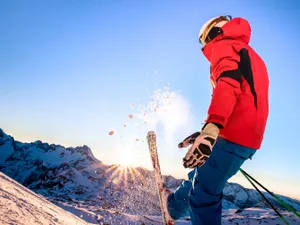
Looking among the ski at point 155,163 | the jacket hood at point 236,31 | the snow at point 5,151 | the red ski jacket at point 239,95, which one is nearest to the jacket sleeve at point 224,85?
the red ski jacket at point 239,95

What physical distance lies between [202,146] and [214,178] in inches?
17.3

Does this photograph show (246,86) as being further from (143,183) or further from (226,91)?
(143,183)

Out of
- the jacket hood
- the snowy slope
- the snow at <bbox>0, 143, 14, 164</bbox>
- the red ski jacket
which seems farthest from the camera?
the snow at <bbox>0, 143, 14, 164</bbox>

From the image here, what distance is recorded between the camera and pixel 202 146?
2.43m

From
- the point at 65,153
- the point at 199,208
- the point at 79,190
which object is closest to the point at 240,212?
the point at 199,208

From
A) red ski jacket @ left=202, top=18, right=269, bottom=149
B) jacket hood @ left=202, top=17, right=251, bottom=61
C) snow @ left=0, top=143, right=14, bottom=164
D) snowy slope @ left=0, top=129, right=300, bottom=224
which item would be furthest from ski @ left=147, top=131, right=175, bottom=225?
snow @ left=0, top=143, right=14, bottom=164

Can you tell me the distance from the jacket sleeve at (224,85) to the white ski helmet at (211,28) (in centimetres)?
34

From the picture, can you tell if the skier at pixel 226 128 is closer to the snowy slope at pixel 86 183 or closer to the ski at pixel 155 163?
the ski at pixel 155 163

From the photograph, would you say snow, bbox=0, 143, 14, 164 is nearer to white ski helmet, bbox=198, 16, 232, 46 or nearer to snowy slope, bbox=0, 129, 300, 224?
snowy slope, bbox=0, 129, 300, 224

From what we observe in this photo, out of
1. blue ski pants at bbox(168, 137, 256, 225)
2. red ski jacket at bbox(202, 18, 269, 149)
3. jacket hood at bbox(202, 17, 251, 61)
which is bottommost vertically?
blue ski pants at bbox(168, 137, 256, 225)

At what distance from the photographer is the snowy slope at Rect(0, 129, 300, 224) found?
1794cm

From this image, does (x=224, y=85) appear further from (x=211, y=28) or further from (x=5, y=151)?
(x=5, y=151)

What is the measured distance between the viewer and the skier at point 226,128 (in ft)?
8.21

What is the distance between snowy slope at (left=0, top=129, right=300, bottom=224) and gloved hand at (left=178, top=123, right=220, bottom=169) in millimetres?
8997
